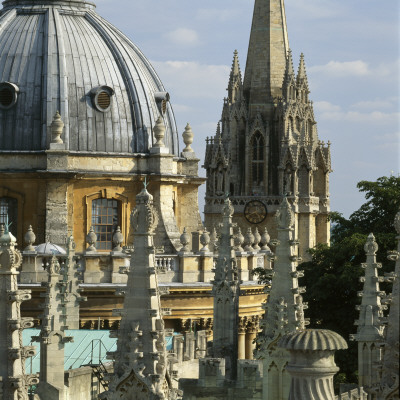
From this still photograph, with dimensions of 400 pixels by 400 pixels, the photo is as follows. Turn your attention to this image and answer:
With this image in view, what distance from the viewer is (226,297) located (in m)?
37.8

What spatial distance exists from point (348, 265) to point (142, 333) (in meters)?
32.2

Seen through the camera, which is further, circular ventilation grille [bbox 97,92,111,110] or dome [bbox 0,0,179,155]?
dome [bbox 0,0,179,155]

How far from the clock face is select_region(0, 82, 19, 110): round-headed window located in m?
66.2

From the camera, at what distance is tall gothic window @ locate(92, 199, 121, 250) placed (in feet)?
240

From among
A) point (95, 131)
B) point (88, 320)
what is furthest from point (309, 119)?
point (88, 320)

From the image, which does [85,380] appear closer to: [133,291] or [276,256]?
[276,256]

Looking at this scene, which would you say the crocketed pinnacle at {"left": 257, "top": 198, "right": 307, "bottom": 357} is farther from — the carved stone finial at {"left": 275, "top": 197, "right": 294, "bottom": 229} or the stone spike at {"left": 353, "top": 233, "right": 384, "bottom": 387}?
the stone spike at {"left": 353, "top": 233, "right": 384, "bottom": 387}

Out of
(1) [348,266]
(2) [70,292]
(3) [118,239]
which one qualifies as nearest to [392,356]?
(2) [70,292]

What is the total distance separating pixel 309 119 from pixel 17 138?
2912 inches

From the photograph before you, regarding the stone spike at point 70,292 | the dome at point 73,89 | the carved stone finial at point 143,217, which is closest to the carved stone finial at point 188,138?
the dome at point 73,89

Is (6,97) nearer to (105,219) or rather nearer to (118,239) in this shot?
(105,219)

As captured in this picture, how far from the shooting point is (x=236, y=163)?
14650 cm

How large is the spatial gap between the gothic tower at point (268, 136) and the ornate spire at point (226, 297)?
342 ft

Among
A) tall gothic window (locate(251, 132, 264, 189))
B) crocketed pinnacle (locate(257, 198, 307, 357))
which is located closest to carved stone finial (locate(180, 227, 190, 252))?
crocketed pinnacle (locate(257, 198, 307, 357))
